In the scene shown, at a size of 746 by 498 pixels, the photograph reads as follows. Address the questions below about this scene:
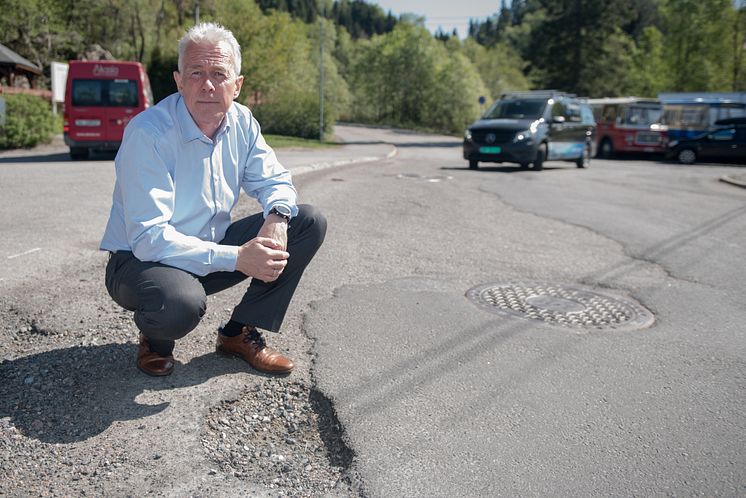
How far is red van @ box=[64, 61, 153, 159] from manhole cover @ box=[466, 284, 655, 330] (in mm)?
13615

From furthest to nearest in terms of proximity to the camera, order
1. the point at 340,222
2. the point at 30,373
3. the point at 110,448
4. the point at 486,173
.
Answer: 1. the point at 486,173
2. the point at 340,222
3. the point at 30,373
4. the point at 110,448

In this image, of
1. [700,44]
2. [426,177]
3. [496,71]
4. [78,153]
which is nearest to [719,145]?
[426,177]

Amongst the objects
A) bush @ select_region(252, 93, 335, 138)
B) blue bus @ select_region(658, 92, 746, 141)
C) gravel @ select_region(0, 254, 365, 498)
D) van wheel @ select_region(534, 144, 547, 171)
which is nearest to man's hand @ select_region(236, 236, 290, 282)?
gravel @ select_region(0, 254, 365, 498)

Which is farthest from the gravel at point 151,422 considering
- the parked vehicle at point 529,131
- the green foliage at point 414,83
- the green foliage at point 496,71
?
the green foliage at point 496,71

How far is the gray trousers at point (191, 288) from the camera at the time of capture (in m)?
3.14

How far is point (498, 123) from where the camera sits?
58.1ft

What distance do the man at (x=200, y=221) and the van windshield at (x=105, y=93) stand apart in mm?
14724

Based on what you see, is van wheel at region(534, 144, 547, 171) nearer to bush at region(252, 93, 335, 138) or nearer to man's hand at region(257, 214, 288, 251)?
man's hand at region(257, 214, 288, 251)

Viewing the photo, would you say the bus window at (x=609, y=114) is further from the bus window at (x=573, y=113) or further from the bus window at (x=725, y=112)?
the bus window at (x=573, y=113)

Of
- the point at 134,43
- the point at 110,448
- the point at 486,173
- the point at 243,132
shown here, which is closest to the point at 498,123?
the point at 486,173

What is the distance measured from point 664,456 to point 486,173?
14319 millimetres

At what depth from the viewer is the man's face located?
3.41 meters

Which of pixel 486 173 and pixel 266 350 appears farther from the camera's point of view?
pixel 486 173

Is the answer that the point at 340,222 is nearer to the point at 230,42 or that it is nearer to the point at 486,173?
the point at 230,42
